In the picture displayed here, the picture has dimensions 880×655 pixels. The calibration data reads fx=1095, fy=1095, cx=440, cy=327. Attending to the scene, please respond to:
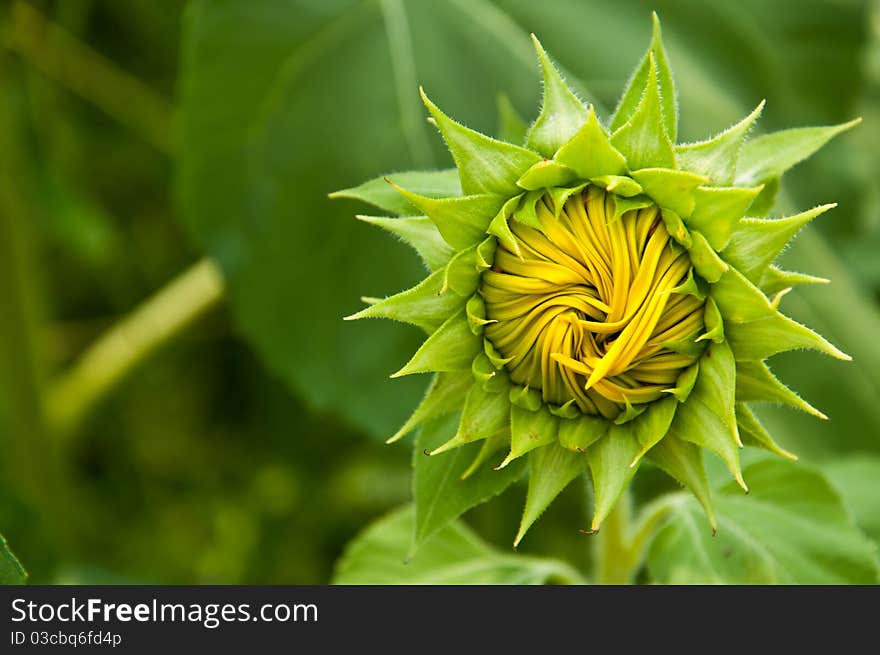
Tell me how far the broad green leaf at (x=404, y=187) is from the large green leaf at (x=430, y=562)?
51cm

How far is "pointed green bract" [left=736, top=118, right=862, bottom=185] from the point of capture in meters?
1.07

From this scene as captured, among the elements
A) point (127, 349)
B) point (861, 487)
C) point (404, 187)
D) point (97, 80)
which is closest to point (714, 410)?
point (404, 187)

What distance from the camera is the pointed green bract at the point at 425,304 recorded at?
96cm

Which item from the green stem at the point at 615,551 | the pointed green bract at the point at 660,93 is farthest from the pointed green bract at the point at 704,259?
the green stem at the point at 615,551

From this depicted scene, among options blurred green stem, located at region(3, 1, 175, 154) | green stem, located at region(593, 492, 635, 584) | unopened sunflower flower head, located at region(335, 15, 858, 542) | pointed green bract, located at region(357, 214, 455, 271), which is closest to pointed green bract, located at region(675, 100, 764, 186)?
unopened sunflower flower head, located at region(335, 15, 858, 542)

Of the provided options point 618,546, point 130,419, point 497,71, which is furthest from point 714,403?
point 130,419

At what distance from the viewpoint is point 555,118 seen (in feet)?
3.31

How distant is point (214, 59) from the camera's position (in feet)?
5.38

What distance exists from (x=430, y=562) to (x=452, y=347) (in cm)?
58

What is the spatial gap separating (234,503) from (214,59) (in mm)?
1089

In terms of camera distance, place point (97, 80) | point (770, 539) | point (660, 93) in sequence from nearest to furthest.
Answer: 1. point (660, 93)
2. point (770, 539)
3. point (97, 80)

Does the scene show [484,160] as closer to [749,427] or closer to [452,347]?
[452,347]

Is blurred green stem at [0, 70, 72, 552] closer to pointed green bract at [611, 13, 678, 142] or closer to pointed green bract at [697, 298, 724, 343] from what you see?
pointed green bract at [611, 13, 678, 142]

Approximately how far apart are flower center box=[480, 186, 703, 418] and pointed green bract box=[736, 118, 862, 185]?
0.55ft
